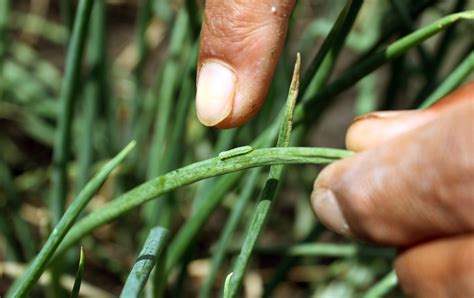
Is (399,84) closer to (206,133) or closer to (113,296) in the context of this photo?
(206,133)

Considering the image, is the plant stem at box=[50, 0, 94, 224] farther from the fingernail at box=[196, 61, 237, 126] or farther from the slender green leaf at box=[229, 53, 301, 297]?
the slender green leaf at box=[229, 53, 301, 297]

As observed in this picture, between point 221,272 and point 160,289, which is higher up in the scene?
point 160,289

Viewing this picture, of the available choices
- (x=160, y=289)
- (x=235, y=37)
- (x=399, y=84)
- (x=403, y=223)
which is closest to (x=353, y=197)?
(x=403, y=223)

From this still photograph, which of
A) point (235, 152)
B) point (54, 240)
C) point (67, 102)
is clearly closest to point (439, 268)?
point (235, 152)

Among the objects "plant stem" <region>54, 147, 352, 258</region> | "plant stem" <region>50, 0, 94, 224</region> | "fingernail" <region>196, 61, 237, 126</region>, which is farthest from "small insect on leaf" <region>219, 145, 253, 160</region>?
"plant stem" <region>50, 0, 94, 224</region>

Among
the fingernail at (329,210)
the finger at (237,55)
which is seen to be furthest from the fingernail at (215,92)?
the fingernail at (329,210)

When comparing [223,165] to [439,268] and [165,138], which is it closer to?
[439,268]
